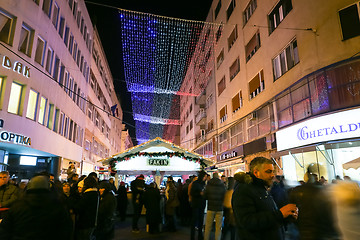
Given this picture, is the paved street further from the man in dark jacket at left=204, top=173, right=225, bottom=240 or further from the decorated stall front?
the decorated stall front

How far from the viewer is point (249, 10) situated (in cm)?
2094

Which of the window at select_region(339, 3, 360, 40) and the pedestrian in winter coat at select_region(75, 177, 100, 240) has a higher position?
the window at select_region(339, 3, 360, 40)

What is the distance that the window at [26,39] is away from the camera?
13.6 meters

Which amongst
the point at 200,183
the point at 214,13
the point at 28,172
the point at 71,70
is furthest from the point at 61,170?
the point at 214,13

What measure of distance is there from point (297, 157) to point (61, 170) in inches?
668

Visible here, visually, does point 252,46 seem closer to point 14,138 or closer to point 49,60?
point 49,60

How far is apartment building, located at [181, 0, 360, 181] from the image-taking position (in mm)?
11070

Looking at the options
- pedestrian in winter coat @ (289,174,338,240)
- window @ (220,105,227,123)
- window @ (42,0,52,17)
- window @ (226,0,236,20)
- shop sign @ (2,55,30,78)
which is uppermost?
window @ (226,0,236,20)

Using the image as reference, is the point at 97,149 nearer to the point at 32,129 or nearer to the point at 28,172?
the point at 28,172

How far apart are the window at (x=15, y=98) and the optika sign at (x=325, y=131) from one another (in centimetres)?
1458

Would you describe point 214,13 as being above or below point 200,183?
above

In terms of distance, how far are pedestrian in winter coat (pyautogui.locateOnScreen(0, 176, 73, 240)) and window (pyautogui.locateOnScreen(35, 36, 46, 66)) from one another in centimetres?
1470

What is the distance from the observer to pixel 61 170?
20.0 m

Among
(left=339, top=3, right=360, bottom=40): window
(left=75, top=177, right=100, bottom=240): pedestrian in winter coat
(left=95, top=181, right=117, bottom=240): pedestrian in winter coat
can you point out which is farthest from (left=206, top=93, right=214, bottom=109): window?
(left=75, top=177, right=100, bottom=240): pedestrian in winter coat
